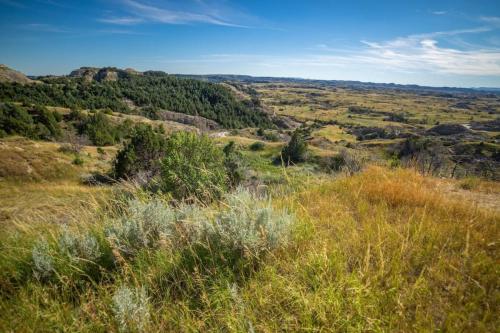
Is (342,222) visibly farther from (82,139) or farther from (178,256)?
(82,139)

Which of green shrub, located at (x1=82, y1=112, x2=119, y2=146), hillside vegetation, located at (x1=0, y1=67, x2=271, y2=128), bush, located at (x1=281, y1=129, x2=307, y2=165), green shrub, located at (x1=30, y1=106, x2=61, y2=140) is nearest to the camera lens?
bush, located at (x1=281, y1=129, x2=307, y2=165)

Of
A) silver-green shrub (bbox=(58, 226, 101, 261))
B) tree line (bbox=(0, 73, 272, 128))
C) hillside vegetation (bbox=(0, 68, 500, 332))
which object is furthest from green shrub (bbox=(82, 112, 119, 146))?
silver-green shrub (bbox=(58, 226, 101, 261))

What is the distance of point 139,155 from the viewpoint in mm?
25375

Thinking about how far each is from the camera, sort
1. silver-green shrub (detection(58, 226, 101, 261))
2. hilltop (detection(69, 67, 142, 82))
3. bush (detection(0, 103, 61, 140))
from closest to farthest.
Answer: silver-green shrub (detection(58, 226, 101, 261)) < bush (detection(0, 103, 61, 140)) < hilltop (detection(69, 67, 142, 82))

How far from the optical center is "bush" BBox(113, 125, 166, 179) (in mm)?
24125

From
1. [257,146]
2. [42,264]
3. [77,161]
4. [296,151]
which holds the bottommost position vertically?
[257,146]

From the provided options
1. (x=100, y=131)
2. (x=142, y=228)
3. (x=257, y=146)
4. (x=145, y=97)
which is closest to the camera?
(x=142, y=228)

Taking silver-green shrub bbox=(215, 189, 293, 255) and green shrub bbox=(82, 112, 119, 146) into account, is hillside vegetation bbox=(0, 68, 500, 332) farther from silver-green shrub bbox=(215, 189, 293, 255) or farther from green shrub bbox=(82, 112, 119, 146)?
green shrub bbox=(82, 112, 119, 146)

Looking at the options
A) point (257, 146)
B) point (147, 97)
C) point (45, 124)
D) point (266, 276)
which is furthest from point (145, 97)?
point (266, 276)

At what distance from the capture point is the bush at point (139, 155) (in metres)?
24.1

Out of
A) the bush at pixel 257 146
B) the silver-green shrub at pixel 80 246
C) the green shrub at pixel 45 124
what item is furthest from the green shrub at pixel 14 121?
the silver-green shrub at pixel 80 246

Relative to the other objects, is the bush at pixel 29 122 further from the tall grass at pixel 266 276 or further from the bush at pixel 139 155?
the tall grass at pixel 266 276

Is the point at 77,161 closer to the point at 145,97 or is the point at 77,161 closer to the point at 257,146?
the point at 257,146

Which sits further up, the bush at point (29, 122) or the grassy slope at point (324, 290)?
the grassy slope at point (324, 290)
